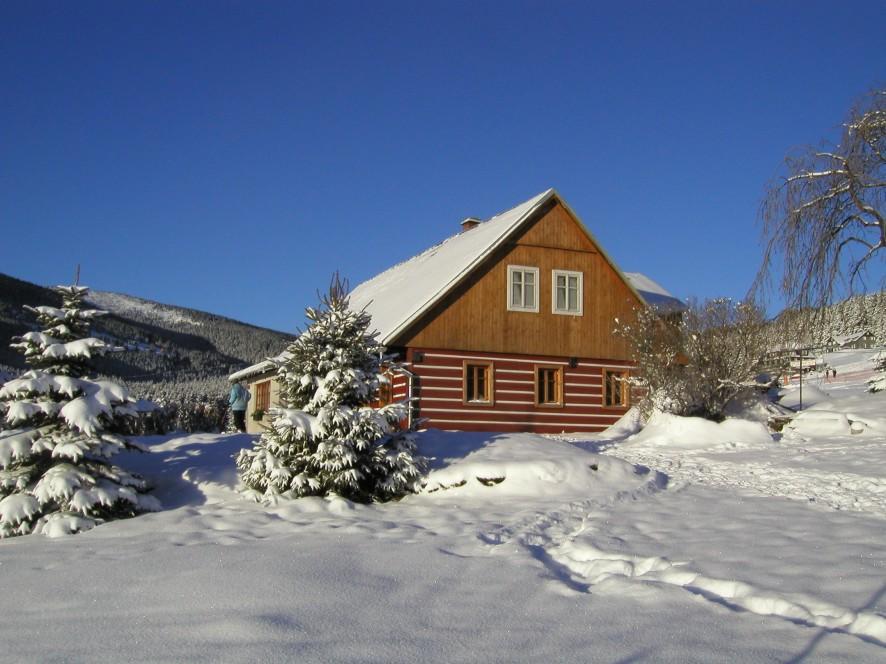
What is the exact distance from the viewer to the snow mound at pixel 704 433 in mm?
19391

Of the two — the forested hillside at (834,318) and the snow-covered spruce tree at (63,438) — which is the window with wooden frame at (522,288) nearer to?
the forested hillside at (834,318)

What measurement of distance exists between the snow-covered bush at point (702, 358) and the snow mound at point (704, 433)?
1156mm

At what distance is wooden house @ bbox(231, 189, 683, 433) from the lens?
23.0 metres

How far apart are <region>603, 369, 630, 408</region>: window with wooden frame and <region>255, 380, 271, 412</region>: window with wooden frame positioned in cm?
1330

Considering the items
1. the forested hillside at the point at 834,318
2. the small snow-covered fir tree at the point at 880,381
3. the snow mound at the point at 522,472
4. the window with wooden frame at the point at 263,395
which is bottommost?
the snow mound at the point at 522,472

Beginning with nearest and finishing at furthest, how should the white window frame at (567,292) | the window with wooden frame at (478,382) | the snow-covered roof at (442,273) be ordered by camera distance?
the snow-covered roof at (442,273), the window with wooden frame at (478,382), the white window frame at (567,292)

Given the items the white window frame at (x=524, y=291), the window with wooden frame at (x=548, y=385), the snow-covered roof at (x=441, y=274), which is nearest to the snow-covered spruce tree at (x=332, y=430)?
the snow-covered roof at (x=441, y=274)

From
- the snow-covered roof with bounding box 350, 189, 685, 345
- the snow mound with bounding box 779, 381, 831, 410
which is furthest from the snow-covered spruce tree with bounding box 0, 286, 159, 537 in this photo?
the snow mound with bounding box 779, 381, 831, 410

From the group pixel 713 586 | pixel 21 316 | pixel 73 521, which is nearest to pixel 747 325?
Result: pixel 713 586

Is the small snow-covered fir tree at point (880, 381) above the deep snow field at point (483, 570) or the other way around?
above

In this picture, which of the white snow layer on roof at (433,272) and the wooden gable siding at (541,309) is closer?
the white snow layer on roof at (433,272)

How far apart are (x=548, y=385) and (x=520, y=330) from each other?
6.12ft

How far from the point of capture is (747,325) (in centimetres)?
2088

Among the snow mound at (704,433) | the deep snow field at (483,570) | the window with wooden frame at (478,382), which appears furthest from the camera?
the window with wooden frame at (478,382)
